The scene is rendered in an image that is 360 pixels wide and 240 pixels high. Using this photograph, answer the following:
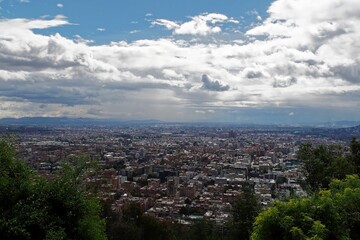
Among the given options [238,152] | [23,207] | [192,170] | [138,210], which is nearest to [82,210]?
[23,207]

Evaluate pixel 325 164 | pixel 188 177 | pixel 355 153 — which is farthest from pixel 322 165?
pixel 188 177

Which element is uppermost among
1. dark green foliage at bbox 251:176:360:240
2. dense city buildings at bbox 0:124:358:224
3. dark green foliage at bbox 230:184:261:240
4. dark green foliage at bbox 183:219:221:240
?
dark green foliage at bbox 251:176:360:240

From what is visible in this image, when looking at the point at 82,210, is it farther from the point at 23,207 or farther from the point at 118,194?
the point at 118,194

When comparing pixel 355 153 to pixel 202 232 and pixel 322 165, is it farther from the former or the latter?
pixel 202 232

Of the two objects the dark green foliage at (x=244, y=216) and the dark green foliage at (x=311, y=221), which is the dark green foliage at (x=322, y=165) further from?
the dark green foliage at (x=311, y=221)

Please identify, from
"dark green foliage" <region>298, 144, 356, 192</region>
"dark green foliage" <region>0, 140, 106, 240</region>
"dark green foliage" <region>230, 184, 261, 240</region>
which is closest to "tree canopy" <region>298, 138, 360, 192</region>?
"dark green foliage" <region>298, 144, 356, 192</region>

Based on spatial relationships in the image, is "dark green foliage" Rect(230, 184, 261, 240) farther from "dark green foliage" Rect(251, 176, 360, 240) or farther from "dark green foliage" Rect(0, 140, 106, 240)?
"dark green foliage" Rect(0, 140, 106, 240)
